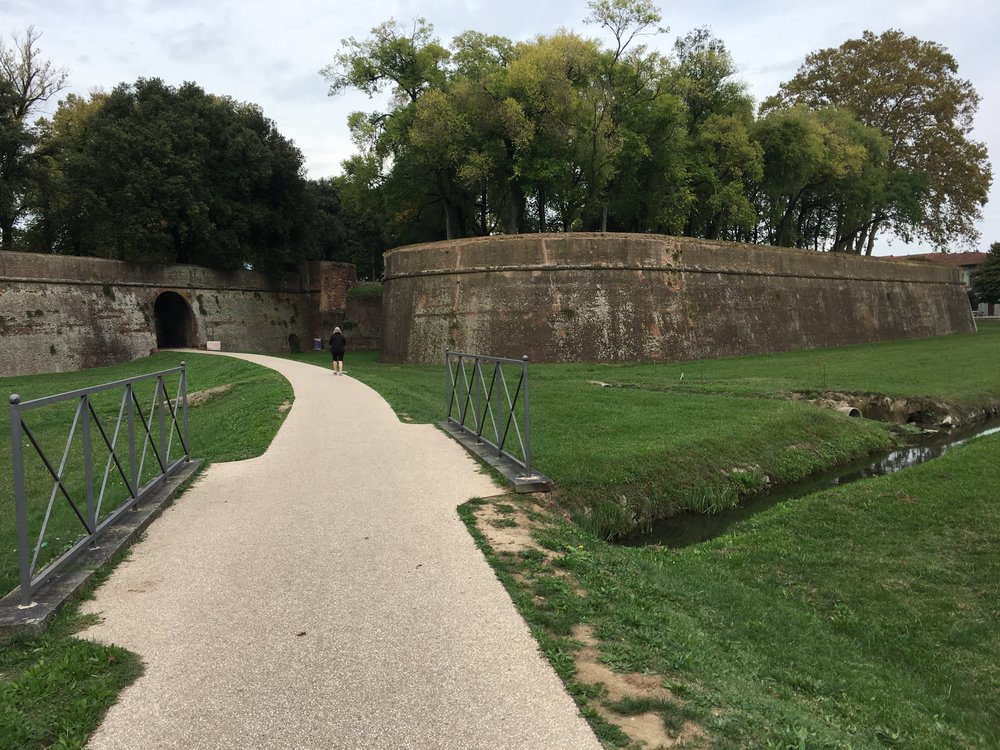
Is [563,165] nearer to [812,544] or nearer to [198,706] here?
[812,544]

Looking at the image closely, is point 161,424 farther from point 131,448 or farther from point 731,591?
point 731,591

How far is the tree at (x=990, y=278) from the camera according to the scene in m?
51.1

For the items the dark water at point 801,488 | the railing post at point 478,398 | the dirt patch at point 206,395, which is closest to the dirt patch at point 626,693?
the dark water at point 801,488

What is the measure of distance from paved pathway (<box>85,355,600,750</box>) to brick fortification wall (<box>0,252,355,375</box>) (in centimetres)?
2281

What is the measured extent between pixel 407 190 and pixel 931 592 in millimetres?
26332

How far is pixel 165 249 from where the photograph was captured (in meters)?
27.7

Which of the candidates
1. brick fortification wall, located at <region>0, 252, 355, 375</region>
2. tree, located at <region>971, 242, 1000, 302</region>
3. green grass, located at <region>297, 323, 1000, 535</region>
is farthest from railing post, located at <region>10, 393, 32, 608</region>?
tree, located at <region>971, 242, 1000, 302</region>

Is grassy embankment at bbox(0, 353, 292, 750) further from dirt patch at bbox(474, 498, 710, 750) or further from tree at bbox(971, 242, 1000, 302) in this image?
tree at bbox(971, 242, 1000, 302)

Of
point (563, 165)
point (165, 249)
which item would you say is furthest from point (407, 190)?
point (165, 249)

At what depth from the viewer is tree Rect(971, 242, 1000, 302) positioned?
51.1m

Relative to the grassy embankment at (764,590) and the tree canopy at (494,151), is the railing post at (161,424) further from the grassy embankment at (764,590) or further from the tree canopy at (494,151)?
the tree canopy at (494,151)

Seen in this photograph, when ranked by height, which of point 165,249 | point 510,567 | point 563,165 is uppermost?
point 563,165

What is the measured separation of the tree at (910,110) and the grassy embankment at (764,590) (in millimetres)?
31402

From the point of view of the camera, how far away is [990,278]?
51219mm
